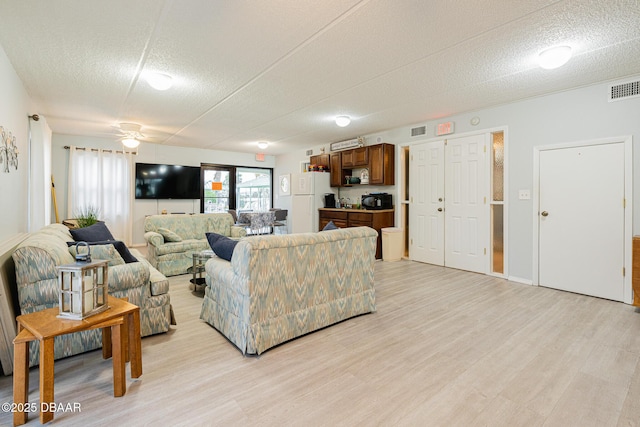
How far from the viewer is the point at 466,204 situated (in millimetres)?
4801

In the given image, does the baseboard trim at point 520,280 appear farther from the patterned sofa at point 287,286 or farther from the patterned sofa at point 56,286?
the patterned sofa at point 56,286

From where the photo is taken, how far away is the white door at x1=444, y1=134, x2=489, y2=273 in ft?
15.1

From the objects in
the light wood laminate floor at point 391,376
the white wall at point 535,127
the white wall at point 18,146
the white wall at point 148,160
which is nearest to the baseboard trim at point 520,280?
the white wall at point 535,127

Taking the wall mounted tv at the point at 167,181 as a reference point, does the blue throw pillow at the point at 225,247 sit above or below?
below

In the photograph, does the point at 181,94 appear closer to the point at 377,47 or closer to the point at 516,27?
the point at 377,47

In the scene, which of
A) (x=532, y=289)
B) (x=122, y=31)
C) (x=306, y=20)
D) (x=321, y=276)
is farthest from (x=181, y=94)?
(x=532, y=289)

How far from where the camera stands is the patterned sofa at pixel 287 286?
219 centimetres

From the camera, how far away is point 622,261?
3.37 metres

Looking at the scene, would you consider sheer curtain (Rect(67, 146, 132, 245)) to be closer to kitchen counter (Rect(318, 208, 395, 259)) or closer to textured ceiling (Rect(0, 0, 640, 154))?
textured ceiling (Rect(0, 0, 640, 154))

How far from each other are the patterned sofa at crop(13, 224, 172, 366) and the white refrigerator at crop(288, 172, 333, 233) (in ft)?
14.6

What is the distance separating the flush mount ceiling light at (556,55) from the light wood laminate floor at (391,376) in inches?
94.8

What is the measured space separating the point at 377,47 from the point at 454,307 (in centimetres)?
271

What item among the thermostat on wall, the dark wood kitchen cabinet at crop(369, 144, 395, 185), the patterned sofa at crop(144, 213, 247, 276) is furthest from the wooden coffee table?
the thermostat on wall

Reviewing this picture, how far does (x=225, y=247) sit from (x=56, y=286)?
1151mm
